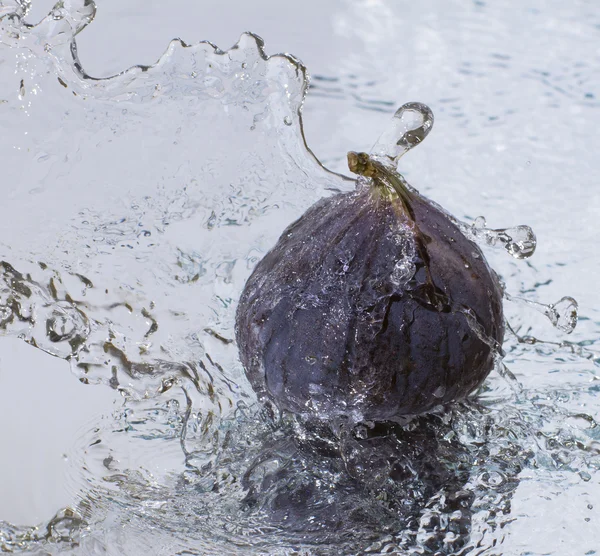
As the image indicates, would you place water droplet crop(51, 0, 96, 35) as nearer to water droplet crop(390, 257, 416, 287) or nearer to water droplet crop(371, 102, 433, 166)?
water droplet crop(371, 102, 433, 166)

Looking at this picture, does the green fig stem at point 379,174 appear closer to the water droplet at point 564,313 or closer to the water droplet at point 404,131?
the water droplet at point 404,131

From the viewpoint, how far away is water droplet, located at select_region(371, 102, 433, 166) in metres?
1.07

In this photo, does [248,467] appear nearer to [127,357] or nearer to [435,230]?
[127,357]

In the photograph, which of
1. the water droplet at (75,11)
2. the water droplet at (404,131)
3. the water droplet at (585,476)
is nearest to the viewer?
the water droplet at (404,131)

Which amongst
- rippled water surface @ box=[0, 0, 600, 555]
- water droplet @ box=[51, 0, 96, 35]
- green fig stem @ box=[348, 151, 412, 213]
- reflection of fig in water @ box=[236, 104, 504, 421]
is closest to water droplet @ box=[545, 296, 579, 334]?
rippled water surface @ box=[0, 0, 600, 555]

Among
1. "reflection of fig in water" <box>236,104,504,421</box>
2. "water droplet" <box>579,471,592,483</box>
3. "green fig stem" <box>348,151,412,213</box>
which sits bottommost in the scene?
"water droplet" <box>579,471,592,483</box>

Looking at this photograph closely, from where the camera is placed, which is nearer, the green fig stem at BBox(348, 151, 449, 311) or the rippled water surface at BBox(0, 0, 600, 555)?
the green fig stem at BBox(348, 151, 449, 311)

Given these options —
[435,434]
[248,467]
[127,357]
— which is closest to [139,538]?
[248,467]

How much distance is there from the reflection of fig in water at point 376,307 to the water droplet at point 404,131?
0.04 meters

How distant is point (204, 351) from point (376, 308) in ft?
1.50

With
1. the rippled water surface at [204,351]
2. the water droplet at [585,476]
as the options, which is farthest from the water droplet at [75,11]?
the water droplet at [585,476]

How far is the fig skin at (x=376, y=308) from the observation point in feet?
3.16

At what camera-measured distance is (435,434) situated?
115cm

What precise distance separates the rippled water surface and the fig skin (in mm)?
130
